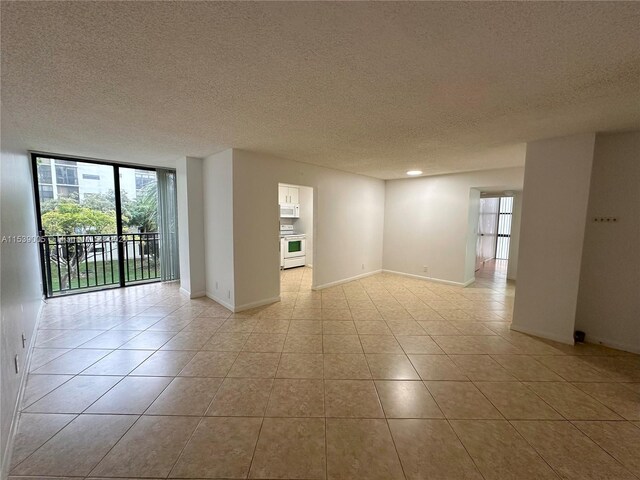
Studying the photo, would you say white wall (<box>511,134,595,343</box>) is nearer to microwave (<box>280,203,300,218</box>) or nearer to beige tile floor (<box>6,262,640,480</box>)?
beige tile floor (<box>6,262,640,480</box>)

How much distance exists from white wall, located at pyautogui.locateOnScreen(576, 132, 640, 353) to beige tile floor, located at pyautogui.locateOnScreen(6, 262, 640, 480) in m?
0.34

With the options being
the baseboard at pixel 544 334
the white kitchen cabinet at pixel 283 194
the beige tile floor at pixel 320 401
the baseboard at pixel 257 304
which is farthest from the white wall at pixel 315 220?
the baseboard at pixel 544 334

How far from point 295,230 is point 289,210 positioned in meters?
0.73

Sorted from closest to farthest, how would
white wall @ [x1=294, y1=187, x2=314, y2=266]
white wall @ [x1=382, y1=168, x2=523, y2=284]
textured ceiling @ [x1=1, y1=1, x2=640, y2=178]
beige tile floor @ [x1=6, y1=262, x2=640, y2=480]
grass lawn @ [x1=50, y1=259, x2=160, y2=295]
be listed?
textured ceiling @ [x1=1, y1=1, x2=640, y2=178] < beige tile floor @ [x1=6, y1=262, x2=640, y2=480] < grass lawn @ [x1=50, y1=259, x2=160, y2=295] < white wall @ [x1=382, y1=168, x2=523, y2=284] < white wall @ [x1=294, y1=187, x2=314, y2=266]

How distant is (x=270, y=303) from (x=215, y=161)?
8.07 feet

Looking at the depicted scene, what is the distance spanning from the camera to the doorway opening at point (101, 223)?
173 inches

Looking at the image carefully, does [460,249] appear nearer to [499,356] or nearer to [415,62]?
[499,356]

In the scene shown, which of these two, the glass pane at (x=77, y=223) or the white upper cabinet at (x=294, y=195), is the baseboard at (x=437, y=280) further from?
the glass pane at (x=77, y=223)

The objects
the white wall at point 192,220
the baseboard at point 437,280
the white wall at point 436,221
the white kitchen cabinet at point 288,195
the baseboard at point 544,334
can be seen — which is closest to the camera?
the baseboard at point 544,334

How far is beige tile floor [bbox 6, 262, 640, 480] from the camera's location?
59.7 inches

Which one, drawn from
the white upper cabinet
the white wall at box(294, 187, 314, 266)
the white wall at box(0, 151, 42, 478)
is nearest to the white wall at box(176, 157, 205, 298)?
the white wall at box(0, 151, 42, 478)

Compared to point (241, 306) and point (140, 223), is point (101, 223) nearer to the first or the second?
point (140, 223)

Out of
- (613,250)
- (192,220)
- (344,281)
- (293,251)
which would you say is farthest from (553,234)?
(293,251)

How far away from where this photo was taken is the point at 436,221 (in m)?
5.66
